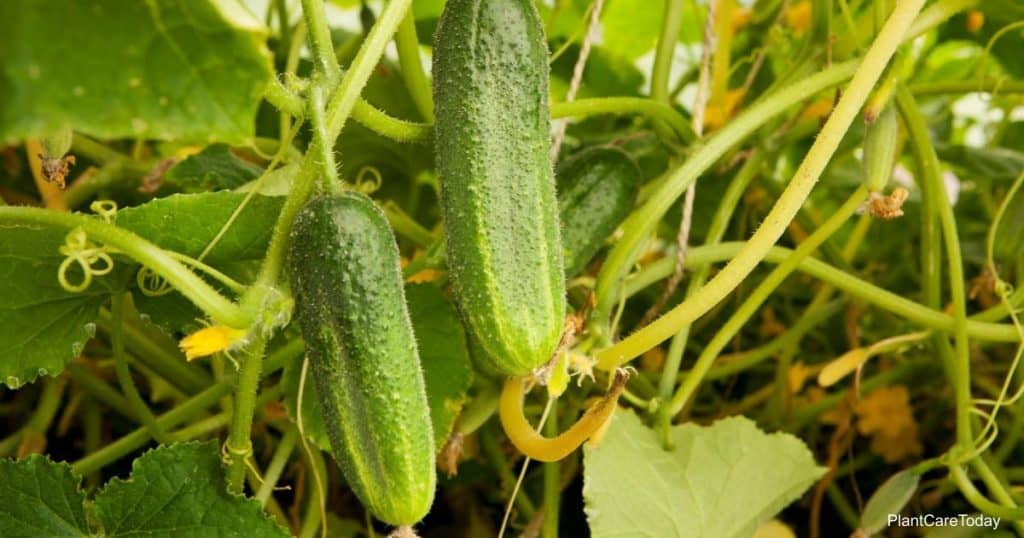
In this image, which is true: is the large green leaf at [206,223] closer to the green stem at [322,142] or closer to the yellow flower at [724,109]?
the green stem at [322,142]

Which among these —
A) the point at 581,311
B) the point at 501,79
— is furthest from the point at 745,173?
the point at 501,79

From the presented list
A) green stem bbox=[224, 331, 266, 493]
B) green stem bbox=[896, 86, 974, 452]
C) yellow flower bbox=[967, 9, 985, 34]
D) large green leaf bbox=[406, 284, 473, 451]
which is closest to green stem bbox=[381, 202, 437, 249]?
large green leaf bbox=[406, 284, 473, 451]

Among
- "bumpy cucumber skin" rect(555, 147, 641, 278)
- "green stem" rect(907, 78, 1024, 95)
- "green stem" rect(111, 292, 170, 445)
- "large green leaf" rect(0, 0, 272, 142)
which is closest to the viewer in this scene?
"large green leaf" rect(0, 0, 272, 142)

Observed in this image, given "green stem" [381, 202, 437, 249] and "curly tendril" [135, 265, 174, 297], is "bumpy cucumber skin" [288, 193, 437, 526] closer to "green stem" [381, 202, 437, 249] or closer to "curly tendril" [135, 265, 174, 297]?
"curly tendril" [135, 265, 174, 297]

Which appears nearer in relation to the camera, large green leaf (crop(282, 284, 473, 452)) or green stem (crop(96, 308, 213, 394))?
large green leaf (crop(282, 284, 473, 452))

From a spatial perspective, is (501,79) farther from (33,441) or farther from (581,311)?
(33,441)

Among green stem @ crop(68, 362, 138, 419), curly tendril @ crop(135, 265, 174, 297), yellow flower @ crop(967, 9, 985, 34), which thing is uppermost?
yellow flower @ crop(967, 9, 985, 34)

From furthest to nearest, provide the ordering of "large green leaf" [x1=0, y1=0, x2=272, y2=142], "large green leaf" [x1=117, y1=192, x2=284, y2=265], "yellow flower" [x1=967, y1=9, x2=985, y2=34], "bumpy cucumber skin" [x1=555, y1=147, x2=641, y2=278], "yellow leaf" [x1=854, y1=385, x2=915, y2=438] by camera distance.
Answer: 1. "yellow flower" [x1=967, y1=9, x2=985, y2=34]
2. "yellow leaf" [x1=854, y1=385, x2=915, y2=438]
3. "bumpy cucumber skin" [x1=555, y1=147, x2=641, y2=278]
4. "large green leaf" [x1=117, y1=192, x2=284, y2=265]
5. "large green leaf" [x1=0, y1=0, x2=272, y2=142]

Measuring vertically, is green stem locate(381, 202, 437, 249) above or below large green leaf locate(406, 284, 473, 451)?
above

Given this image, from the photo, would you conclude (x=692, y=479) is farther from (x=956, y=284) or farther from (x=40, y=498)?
(x=40, y=498)

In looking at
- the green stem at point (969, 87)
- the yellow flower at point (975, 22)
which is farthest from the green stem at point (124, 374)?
the yellow flower at point (975, 22)
